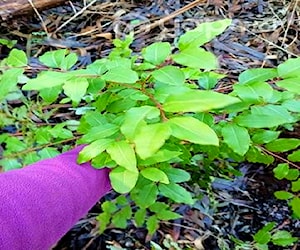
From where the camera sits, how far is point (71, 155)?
844mm

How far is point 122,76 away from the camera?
2.12 ft

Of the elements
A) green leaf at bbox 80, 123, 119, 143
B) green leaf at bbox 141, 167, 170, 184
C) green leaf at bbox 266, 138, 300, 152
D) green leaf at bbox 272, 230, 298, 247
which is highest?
green leaf at bbox 80, 123, 119, 143

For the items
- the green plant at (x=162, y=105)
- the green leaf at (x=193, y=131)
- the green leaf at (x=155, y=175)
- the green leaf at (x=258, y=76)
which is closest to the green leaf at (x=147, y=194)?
the green plant at (x=162, y=105)

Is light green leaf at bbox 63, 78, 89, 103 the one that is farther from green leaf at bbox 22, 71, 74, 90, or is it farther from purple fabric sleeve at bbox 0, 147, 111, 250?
purple fabric sleeve at bbox 0, 147, 111, 250

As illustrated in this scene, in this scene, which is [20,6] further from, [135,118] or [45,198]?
[135,118]

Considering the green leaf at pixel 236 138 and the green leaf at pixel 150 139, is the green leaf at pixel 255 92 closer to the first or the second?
the green leaf at pixel 236 138

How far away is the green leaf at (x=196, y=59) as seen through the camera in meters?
0.64

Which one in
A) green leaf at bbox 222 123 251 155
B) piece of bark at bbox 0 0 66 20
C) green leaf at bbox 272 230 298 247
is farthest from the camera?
piece of bark at bbox 0 0 66 20

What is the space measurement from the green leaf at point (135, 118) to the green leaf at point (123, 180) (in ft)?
0.43

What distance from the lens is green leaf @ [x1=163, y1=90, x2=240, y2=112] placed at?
52cm

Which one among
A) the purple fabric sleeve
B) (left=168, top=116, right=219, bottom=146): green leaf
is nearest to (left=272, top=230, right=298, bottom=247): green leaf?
the purple fabric sleeve

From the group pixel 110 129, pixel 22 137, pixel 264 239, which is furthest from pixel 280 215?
pixel 110 129

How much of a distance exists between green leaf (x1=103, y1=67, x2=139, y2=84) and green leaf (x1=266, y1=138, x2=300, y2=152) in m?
0.36

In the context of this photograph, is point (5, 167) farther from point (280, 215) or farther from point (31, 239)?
point (280, 215)
